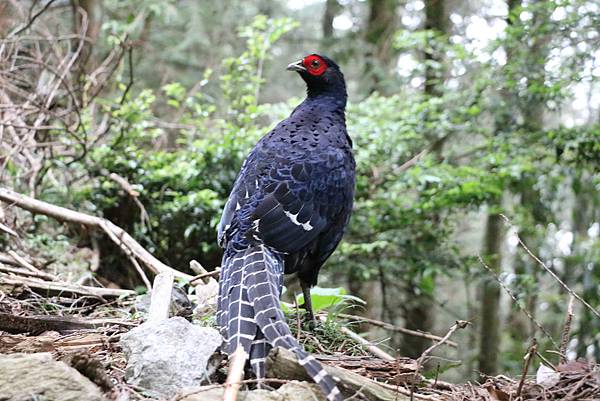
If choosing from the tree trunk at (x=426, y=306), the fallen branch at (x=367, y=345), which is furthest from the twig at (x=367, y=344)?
the tree trunk at (x=426, y=306)

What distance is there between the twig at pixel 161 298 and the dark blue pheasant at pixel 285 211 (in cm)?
36

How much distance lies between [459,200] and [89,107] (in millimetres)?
4464

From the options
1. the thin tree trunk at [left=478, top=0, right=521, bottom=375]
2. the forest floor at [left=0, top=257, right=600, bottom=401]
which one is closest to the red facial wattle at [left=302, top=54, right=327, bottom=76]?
the forest floor at [left=0, top=257, right=600, bottom=401]

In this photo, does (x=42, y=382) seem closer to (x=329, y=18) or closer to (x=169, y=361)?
(x=169, y=361)

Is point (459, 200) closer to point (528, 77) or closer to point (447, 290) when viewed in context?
point (528, 77)

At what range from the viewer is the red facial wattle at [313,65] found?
4750 millimetres

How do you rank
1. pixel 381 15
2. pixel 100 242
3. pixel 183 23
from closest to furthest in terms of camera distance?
pixel 100 242 → pixel 381 15 → pixel 183 23

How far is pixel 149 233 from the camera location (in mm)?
6570

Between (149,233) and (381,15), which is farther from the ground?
(381,15)

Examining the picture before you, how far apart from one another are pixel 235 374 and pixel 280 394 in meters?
0.21

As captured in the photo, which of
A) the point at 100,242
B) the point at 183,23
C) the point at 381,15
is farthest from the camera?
the point at 183,23

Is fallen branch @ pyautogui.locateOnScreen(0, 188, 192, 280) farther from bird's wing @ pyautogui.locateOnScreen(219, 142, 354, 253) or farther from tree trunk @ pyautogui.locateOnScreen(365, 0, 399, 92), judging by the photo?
tree trunk @ pyautogui.locateOnScreen(365, 0, 399, 92)

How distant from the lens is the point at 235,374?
95.8 inches

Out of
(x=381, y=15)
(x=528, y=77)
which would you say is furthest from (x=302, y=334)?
(x=381, y=15)
